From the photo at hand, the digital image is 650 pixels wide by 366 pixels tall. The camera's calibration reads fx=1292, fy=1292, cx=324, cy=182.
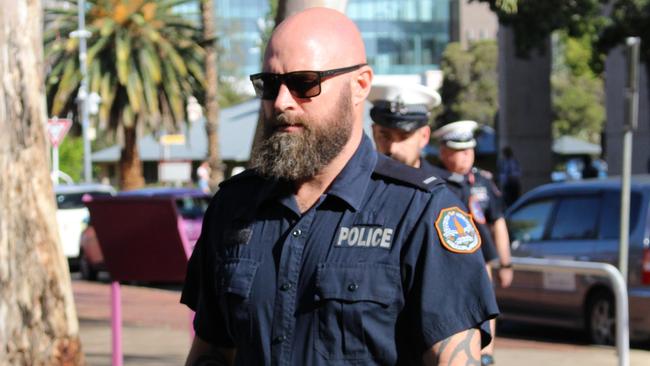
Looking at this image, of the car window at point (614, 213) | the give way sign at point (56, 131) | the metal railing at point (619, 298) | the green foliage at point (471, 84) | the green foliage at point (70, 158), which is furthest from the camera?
the green foliage at point (70, 158)

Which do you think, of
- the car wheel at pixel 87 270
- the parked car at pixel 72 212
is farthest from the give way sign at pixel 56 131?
the car wheel at pixel 87 270

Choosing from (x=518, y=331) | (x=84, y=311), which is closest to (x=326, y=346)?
(x=518, y=331)

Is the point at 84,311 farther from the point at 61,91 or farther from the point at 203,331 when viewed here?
the point at 61,91

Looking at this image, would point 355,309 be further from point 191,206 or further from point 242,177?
point 191,206

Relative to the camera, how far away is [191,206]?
2103cm

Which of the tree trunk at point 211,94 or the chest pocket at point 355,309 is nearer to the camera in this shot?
the chest pocket at point 355,309

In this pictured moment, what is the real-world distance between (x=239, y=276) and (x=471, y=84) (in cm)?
5711

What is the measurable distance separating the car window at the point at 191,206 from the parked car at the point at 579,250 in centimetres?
877

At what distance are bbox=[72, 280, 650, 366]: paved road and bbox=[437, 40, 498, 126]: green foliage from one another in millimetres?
42390

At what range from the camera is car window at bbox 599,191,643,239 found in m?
11.3

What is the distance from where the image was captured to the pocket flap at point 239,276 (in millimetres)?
2887

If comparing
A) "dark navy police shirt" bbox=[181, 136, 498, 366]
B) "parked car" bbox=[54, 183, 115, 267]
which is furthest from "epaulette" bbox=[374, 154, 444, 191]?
"parked car" bbox=[54, 183, 115, 267]

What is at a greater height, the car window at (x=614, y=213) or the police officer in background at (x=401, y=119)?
the police officer in background at (x=401, y=119)

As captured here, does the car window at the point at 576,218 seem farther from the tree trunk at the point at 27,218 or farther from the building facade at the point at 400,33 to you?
the building facade at the point at 400,33
